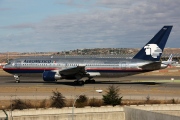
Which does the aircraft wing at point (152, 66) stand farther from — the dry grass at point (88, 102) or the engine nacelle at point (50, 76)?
the dry grass at point (88, 102)

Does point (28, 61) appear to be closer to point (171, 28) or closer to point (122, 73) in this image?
point (122, 73)

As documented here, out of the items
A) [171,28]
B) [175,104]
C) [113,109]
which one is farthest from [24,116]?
[171,28]

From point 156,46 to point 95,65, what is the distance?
11052 millimetres

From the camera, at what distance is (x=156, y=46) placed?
63.0m

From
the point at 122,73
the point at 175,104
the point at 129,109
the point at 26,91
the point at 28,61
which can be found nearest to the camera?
the point at 129,109

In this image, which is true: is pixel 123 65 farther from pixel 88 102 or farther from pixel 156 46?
pixel 88 102

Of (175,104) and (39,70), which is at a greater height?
(39,70)

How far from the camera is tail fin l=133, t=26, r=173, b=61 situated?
6275 cm

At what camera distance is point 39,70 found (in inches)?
2623

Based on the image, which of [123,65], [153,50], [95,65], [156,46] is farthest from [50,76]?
[156,46]

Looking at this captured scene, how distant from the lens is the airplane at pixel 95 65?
62344 mm

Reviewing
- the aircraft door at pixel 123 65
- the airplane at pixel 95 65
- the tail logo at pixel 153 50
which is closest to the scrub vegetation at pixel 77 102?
the airplane at pixel 95 65

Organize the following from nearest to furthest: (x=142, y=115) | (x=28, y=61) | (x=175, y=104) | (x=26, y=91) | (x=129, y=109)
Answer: (x=142, y=115) < (x=129, y=109) < (x=175, y=104) < (x=26, y=91) < (x=28, y=61)

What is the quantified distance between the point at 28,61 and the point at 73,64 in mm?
8342
